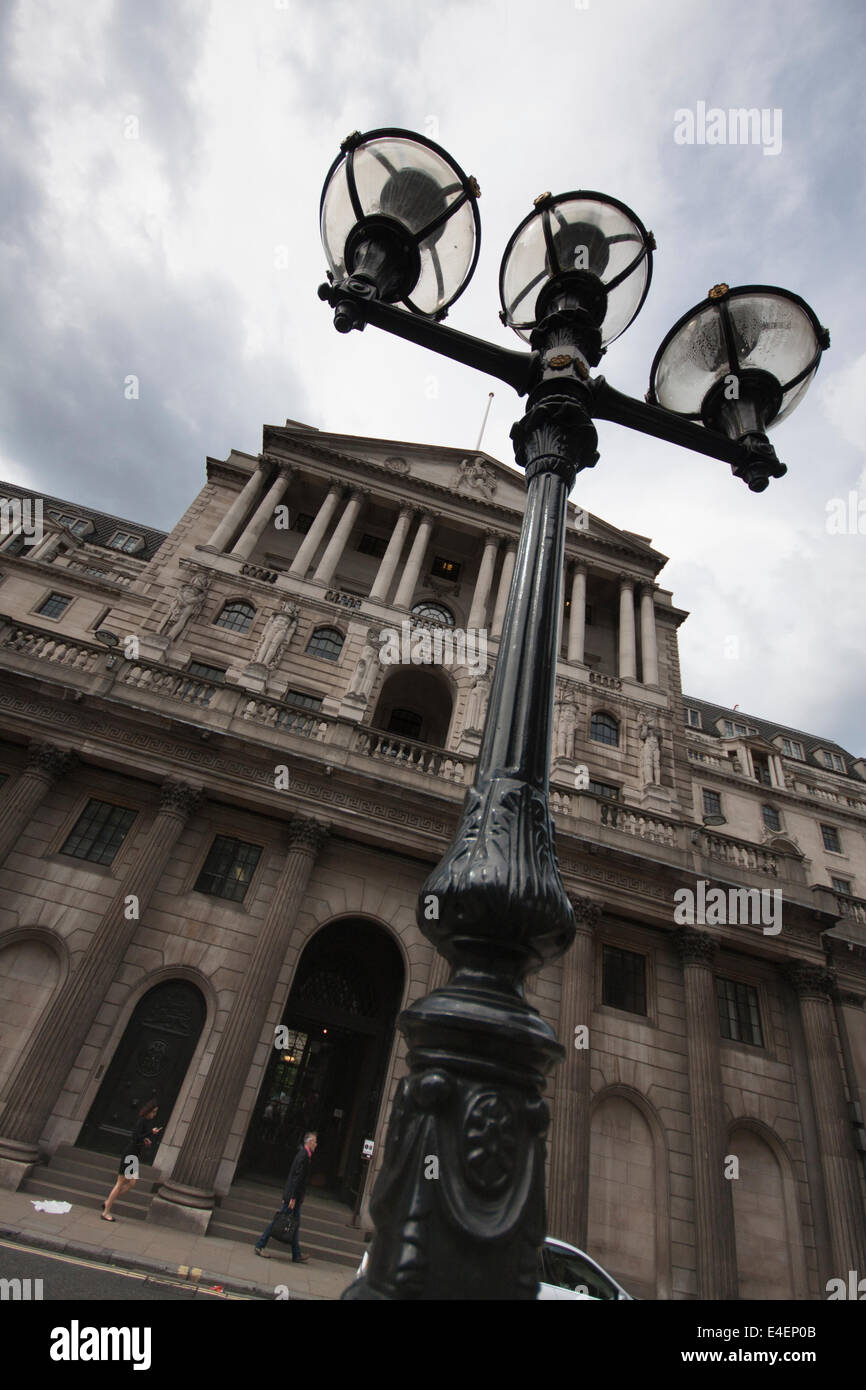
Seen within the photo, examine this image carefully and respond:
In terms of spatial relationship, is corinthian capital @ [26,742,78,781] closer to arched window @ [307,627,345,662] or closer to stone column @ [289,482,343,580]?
arched window @ [307,627,345,662]

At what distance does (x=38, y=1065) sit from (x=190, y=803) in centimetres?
621

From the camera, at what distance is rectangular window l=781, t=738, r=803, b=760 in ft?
142

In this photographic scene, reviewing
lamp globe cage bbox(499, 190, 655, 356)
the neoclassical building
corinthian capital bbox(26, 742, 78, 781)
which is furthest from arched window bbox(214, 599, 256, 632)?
lamp globe cage bbox(499, 190, 655, 356)

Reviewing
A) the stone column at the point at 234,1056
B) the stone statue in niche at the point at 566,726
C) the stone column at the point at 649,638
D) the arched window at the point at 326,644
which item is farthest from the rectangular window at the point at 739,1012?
the arched window at the point at 326,644

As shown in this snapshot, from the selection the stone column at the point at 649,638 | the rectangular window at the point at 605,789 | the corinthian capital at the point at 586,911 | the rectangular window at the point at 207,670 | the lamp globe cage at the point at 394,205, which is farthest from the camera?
the stone column at the point at 649,638

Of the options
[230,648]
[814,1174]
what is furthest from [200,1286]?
[230,648]

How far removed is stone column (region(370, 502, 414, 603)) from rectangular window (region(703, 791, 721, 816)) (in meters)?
20.5

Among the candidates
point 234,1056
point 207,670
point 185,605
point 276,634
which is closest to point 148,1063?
point 234,1056

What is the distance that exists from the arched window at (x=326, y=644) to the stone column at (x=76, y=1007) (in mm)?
7854

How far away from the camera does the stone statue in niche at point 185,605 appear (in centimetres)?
2145

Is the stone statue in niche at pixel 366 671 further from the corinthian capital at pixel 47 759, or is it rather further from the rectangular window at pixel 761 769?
the rectangular window at pixel 761 769

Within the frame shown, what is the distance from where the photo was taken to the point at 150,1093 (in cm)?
1454

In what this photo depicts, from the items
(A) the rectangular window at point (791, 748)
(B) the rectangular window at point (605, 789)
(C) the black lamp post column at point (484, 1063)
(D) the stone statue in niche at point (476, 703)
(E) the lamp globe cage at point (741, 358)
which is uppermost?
(A) the rectangular window at point (791, 748)
